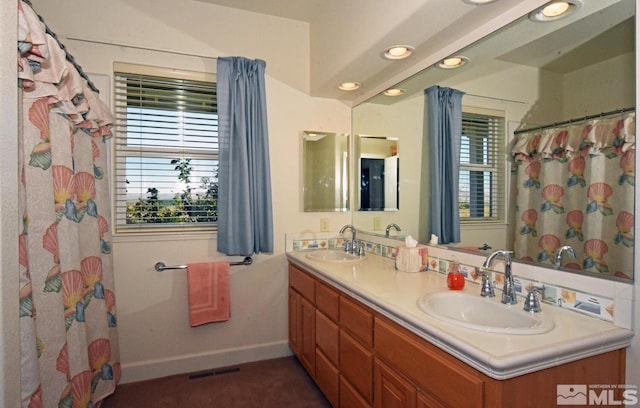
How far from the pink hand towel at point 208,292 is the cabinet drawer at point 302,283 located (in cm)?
50

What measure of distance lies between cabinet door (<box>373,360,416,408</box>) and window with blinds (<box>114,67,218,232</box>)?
1.70 m

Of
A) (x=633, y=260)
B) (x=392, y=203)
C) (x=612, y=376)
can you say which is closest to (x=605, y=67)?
(x=633, y=260)

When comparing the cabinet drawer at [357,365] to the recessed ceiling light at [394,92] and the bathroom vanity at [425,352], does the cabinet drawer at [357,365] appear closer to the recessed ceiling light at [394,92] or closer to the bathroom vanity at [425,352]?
the bathroom vanity at [425,352]

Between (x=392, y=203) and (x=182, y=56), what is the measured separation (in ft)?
6.21

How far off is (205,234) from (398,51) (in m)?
1.83

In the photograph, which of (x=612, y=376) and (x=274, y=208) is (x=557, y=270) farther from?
(x=274, y=208)

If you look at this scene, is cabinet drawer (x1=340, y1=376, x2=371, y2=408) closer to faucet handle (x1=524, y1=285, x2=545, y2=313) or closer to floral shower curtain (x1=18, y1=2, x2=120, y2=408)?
faucet handle (x1=524, y1=285, x2=545, y2=313)

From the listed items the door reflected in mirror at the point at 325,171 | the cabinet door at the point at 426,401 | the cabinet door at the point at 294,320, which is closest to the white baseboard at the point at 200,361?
the cabinet door at the point at 294,320

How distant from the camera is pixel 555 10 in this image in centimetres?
139

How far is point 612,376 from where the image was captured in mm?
1159

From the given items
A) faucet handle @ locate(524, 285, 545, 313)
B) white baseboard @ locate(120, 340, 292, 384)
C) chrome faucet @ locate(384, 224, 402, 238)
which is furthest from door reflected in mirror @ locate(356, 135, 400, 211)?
white baseboard @ locate(120, 340, 292, 384)

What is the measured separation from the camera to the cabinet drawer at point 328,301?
1986 millimetres

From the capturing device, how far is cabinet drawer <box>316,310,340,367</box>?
1.99m

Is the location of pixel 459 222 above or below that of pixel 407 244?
above
